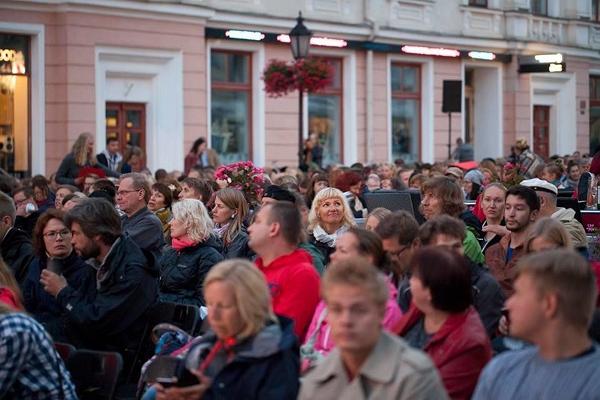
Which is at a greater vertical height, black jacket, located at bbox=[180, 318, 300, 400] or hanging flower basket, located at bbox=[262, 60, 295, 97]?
hanging flower basket, located at bbox=[262, 60, 295, 97]

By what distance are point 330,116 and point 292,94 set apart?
88.1 inches

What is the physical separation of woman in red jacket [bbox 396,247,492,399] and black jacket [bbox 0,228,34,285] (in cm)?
455

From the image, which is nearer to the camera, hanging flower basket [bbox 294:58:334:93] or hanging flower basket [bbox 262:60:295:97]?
hanging flower basket [bbox 294:58:334:93]

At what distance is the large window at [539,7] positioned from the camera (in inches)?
1448

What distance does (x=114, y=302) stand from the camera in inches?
314

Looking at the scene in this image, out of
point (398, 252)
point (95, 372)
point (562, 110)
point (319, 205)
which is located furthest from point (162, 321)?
point (562, 110)

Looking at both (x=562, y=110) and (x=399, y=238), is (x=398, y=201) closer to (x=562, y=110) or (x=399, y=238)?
(x=399, y=238)

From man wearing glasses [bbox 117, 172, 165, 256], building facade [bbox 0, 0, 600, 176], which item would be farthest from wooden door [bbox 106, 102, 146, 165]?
man wearing glasses [bbox 117, 172, 165, 256]

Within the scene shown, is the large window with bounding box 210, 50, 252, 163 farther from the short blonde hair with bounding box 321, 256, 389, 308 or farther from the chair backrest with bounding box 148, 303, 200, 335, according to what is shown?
the short blonde hair with bounding box 321, 256, 389, 308

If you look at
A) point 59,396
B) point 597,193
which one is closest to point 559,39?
point 597,193

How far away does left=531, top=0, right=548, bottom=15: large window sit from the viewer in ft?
121

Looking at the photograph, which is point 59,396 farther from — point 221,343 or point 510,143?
Answer: point 510,143

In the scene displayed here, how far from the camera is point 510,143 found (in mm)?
35875

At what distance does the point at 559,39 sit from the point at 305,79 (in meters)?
16.0
